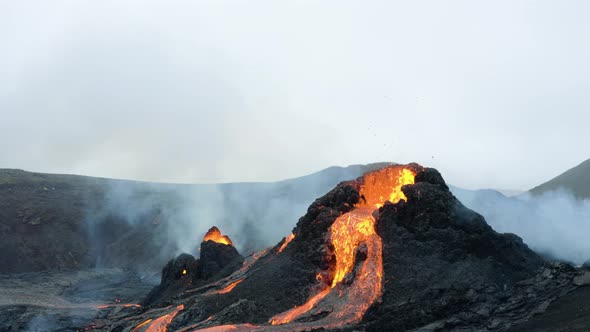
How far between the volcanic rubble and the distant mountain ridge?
187ft

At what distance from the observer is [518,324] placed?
23.0 m

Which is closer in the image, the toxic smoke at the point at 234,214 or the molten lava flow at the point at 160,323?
the molten lava flow at the point at 160,323

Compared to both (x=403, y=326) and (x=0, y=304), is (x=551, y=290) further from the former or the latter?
(x=0, y=304)

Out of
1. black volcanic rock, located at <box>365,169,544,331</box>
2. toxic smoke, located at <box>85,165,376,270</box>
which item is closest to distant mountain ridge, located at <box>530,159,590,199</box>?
toxic smoke, located at <box>85,165,376,270</box>

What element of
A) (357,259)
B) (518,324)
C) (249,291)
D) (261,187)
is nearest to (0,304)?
(249,291)

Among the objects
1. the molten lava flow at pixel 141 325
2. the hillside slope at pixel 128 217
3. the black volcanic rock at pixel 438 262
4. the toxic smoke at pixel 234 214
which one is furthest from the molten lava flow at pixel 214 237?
the hillside slope at pixel 128 217

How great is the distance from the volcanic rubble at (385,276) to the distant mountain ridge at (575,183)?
187 ft

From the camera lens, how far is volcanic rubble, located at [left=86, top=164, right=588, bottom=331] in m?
25.4

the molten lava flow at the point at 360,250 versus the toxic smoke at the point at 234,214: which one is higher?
the toxic smoke at the point at 234,214

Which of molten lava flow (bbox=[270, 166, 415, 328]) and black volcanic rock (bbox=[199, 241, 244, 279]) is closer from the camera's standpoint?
molten lava flow (bbox=[270, 166, 415, 328])

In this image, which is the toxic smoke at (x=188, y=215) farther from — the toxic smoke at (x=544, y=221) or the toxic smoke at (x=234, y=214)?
the toxic smoke at (x=544, y=221)

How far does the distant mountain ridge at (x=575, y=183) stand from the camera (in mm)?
83562

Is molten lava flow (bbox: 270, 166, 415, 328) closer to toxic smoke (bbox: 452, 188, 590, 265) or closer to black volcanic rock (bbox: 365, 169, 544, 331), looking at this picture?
black volcanic rock (bbox: 365, 169, 544, 331)

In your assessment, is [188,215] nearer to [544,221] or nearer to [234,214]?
[234,214]
